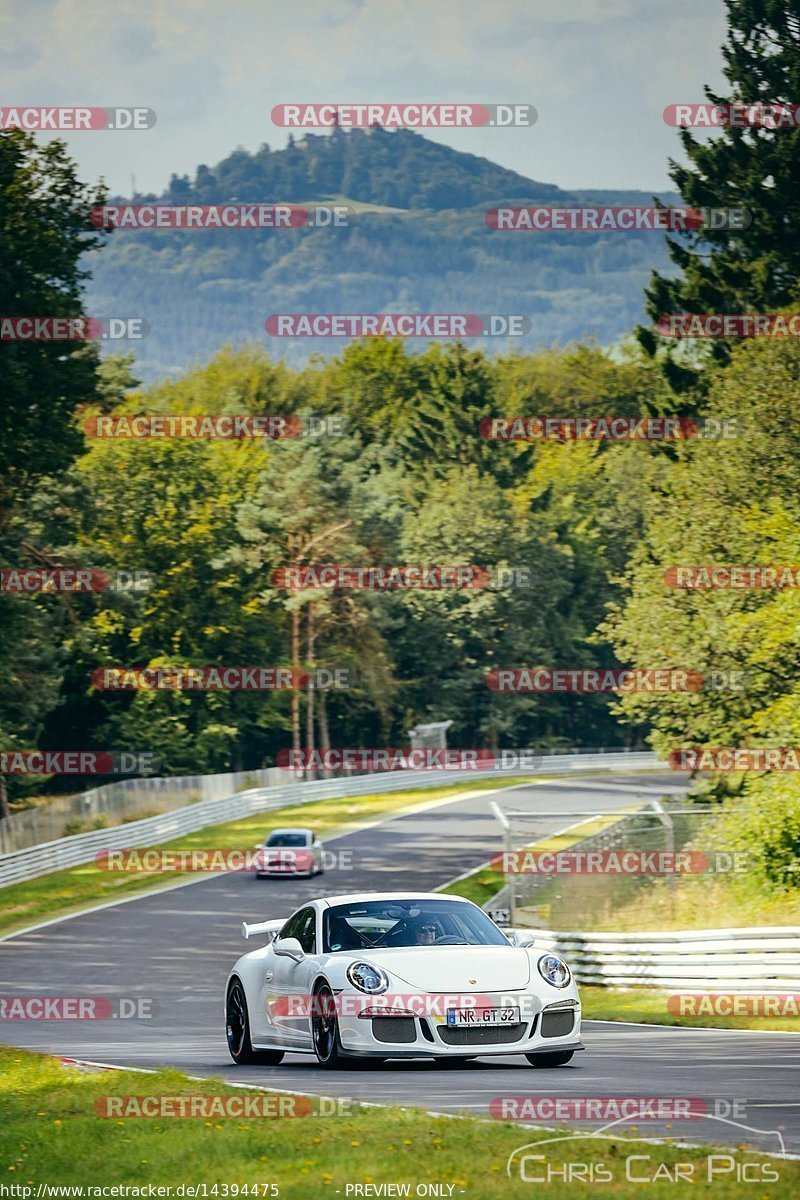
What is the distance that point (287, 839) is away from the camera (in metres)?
45.3

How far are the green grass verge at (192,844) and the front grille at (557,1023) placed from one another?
1009 inches

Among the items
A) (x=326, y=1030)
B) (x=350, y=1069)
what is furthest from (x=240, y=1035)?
(x=326, y=1030)

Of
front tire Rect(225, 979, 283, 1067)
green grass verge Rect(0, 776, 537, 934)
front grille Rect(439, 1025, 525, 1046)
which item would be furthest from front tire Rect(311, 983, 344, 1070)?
green grass verge Rect(0, 776, 537, 934)

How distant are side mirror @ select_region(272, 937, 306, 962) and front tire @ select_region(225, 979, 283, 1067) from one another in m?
0.53

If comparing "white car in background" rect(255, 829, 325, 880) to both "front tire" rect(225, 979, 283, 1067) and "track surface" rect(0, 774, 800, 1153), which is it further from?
"front tire" rect(225, 979, 283, 1067)

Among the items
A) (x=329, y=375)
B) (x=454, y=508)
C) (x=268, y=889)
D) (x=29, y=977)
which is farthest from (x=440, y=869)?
(x=329, y=375)

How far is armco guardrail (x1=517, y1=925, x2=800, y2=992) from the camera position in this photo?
1934 centimetres

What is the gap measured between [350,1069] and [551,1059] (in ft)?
4.75

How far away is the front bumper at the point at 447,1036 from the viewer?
12453mm

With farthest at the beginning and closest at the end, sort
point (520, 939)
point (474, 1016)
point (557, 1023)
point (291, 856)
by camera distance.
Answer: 1. point (291, 856)
2. point (520, 939)
3. point (557, 1023)
4. point (474, 1016)

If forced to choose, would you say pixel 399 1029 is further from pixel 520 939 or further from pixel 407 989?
pixel 520 939

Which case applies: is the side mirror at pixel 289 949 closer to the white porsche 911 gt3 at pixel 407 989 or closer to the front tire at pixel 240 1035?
the white porsche 911 gt3 at pixel 407 989

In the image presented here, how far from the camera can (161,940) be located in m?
33.9

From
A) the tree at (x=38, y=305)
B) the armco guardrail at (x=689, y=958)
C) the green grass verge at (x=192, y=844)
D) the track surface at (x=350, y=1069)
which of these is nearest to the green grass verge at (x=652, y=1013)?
the armco guardrail at (x=689, y=958)
